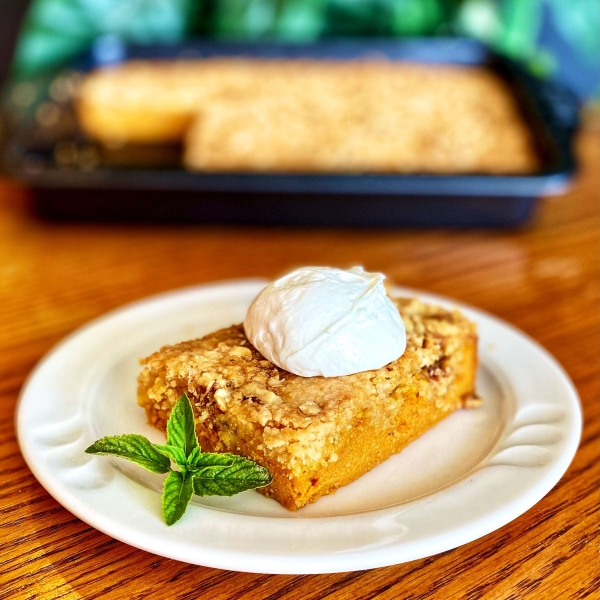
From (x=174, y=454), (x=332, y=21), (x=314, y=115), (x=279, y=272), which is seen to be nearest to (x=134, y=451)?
(x=174, y=454)

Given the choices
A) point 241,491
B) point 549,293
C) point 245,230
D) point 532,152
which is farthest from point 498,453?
point 532,152

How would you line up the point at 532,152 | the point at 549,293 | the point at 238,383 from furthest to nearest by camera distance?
the point at 532,152 < the point at 549,293 < the point at 238,383

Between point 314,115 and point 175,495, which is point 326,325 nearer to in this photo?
point 175,495

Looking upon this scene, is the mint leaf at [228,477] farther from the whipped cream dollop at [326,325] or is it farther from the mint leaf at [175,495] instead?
the whipped cream dollop at [326,325]

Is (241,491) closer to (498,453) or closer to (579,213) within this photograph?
(498,453)

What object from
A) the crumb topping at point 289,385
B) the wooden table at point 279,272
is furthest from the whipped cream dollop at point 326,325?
the wooden table at point 279,272

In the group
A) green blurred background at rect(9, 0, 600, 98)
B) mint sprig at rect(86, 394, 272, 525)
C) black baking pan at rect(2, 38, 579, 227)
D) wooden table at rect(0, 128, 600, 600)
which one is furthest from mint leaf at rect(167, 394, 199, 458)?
green blurred background at rect(9, 0, 600, 98)

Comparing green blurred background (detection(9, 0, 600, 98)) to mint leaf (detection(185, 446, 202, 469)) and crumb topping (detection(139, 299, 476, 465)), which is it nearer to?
crumb topping (detection(139, 299, 476, 465))
